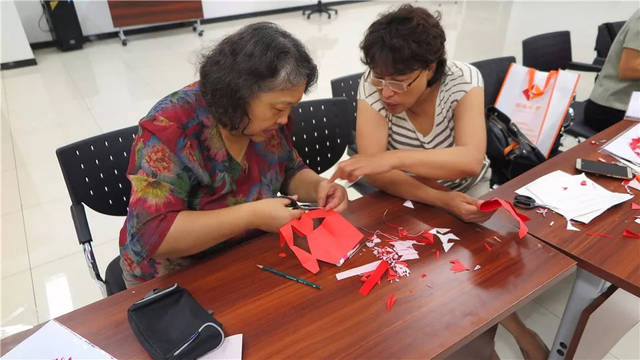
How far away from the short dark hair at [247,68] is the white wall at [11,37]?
5.63 meters

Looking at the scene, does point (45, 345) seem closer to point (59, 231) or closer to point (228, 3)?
point (59, 231)

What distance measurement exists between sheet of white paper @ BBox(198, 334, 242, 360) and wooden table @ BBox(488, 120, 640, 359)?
90cm

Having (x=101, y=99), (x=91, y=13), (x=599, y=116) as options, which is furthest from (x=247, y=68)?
(x=91, y=13)

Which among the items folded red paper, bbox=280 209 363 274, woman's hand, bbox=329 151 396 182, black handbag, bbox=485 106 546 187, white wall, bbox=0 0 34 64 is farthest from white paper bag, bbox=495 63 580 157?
white wall, bbox=0 0 34 64

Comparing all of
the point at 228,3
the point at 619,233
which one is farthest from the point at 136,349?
the point at 228,3

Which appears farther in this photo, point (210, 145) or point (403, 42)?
point (403, 42)

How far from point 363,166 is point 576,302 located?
0.79m

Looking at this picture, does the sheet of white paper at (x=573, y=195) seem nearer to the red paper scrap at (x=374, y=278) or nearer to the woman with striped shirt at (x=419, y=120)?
the woman with striped shirt at (x=419, y=120)

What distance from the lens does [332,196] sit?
51.5 inches

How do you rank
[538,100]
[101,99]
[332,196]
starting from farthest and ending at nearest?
[101,99] → [538,100] → [332,196]

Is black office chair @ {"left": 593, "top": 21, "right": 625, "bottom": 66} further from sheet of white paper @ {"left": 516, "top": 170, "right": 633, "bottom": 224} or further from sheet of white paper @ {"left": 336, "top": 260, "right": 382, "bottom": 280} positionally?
A: sheet of white paper @ {"left": 336, "top": 260, "right": 382, "bottom": 280}

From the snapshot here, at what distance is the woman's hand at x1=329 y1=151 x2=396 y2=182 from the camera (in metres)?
1.26

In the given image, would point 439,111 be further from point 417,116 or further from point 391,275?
point 391,275

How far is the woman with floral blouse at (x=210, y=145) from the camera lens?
1.02m
